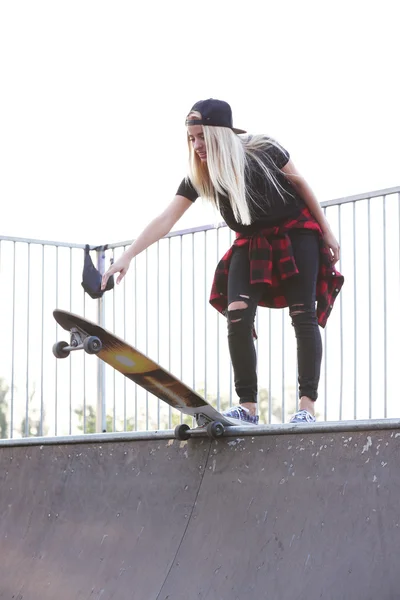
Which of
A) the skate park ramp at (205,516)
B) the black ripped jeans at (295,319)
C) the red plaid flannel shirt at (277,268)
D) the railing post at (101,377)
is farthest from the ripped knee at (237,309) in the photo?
A: the railing post at (101,377)

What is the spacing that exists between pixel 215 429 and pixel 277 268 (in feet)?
2.98

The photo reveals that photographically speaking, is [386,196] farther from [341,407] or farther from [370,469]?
[370,469]

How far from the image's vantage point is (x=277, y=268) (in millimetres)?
4496

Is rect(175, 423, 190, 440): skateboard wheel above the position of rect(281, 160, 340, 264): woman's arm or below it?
below

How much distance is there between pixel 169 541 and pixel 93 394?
3101 millimetres

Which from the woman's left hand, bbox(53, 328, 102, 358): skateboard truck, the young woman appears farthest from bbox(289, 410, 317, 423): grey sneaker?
bbox(53, 328, 102, 358): skateboard truck

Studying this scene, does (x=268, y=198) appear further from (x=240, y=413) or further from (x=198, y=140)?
(x=240, y=413)

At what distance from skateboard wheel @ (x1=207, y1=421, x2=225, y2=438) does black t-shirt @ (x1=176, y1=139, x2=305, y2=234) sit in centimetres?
104

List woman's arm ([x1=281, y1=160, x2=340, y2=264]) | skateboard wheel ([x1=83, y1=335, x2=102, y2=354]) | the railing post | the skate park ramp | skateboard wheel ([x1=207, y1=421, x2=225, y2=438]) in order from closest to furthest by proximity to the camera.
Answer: the skate park ramp < skateboard wheel ([x1=83, y1=335, x2=102, y2=354]) < skateboard wheel ([x1=207, y1=421, x2=225, y2=438]) < woman's arm ([x1=281, y1=160, x2=340, y2=264]) < the railing post

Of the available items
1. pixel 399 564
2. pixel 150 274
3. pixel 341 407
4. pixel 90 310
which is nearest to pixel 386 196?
pixel 341 407

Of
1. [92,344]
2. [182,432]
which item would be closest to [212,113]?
[92,344]

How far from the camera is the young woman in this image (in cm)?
441

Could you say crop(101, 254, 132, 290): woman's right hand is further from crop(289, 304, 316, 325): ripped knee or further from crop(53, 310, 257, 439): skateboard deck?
crop(289, 304, 316, 325): ripped knee

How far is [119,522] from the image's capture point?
13.7ft
